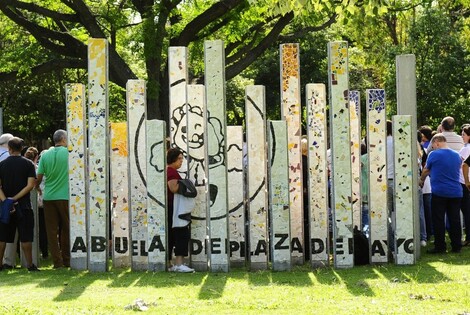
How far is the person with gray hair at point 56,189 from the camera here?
13797 millimetres

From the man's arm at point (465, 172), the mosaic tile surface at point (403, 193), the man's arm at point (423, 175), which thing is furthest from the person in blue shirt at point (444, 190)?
the mosaic tile surface at point (403, 193)

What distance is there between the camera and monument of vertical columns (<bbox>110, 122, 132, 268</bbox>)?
43.9 feet

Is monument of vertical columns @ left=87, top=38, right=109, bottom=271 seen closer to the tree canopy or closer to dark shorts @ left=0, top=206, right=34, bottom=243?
dark shorts @ left=0, top=206, right=34, bottom=243

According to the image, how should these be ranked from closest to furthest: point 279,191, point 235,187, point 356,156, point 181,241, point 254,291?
point 254,291, point 279,191, point 181,241, point 235,187, point 356,156

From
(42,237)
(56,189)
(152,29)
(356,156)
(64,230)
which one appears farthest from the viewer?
(152,29)

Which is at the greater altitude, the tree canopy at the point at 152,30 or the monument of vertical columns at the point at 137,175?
the tree canopy at the point at 152,30

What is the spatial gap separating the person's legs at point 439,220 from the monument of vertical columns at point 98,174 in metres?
4.85

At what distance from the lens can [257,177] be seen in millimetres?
13031

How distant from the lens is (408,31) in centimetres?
3391

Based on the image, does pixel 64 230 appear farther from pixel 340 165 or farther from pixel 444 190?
pixel 444 190

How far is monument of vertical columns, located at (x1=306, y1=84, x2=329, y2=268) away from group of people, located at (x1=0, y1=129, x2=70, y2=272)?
3.56 metres

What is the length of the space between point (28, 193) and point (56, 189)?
15.7 inches

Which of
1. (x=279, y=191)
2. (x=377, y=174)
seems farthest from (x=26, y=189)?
(x=377, y=174)

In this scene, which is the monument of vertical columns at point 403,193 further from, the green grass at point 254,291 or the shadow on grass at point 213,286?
the shadow on grass at point 213,286
